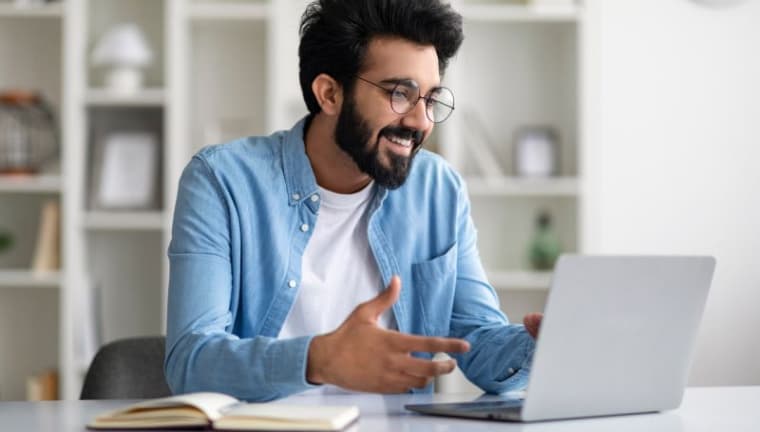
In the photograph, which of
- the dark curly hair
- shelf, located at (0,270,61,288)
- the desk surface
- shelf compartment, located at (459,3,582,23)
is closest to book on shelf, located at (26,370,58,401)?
shelf, located at (0,270,61,288)

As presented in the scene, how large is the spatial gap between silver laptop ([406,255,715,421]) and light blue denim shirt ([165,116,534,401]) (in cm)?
27

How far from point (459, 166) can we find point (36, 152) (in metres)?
1.42

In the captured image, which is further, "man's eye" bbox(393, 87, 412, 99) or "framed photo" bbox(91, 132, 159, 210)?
"framed photo" bbox(91, 132, 159, 210)

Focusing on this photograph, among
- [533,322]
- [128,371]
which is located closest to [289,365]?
[533,322]

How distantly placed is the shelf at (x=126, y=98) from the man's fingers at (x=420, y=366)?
2346 mm

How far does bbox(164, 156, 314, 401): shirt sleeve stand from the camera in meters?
1.38

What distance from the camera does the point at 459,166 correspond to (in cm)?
352

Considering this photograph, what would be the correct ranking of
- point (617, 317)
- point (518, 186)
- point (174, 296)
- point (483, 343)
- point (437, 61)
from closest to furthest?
1. point (617, 317)
2. point (174, 296)
3. point (483, 343)
4. point (437, 61)
5. point (518, 186)

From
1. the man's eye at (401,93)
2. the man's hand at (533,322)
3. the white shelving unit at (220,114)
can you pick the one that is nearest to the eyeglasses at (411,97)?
the man's eye at (401,93)

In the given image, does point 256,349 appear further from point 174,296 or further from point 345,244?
point 345,244

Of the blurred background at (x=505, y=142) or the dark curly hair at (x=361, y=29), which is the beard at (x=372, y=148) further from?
the blurred background at (x=505, y=142)

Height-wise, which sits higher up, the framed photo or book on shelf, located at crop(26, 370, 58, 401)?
the framed photo

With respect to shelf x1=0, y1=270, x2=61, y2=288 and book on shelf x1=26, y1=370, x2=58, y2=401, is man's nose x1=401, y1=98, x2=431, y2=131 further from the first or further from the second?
book on shelf x1=26, y1=370, x2=58, y2=401

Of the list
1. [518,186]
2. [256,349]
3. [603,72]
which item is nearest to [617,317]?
[256,349]
